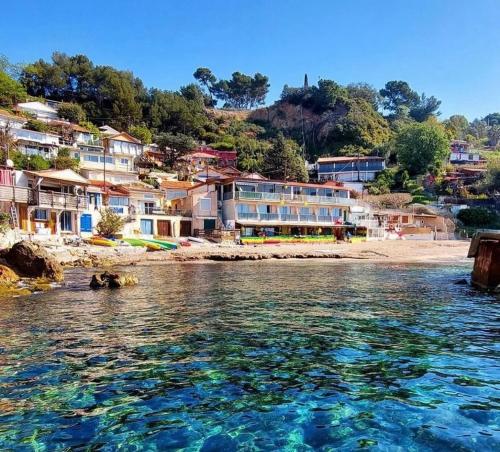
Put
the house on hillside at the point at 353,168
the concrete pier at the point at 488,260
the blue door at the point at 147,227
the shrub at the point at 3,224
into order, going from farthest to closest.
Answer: the house on hillside at the point at 353,168 → the blue door at the point at 147,227 → the shrub at the point at 3,224 → the concrete pier at the point at 488,260

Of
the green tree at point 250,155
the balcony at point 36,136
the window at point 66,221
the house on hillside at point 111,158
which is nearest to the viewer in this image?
the window at point 66,221

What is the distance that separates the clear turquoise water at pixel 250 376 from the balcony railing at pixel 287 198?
128 feet

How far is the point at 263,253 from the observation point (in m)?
41.6

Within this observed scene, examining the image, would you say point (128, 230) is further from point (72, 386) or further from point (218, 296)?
point (72, 386)

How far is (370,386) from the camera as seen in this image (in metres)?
7.07

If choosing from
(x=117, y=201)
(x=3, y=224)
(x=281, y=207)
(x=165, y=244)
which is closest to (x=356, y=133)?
(x=281, y=207)

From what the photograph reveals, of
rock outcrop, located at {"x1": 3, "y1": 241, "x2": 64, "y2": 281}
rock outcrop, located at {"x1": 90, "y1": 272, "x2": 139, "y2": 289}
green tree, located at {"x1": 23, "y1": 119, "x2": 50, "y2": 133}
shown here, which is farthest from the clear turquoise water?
green tree, located at {"x1": 23, "y1": 119, "x2": 50, "y2": 133}

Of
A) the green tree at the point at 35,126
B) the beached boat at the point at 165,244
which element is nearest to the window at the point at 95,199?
the beached boat at the point at 165,244

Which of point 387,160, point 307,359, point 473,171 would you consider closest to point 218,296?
point 307,359

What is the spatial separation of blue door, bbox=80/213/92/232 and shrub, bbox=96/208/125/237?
2.05m

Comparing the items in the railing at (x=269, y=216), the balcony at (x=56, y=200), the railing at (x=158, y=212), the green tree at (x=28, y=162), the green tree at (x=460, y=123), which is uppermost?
the green tree at (x=460, y=123)

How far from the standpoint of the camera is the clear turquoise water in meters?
5.45

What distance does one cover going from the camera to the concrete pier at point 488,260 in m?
20.2

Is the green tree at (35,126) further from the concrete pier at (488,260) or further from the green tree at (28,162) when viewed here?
the concrete pier at (488,260)
